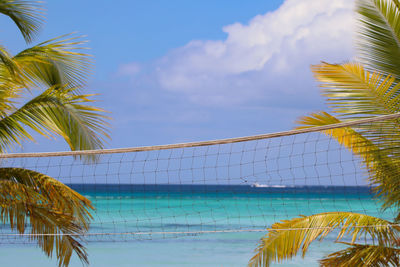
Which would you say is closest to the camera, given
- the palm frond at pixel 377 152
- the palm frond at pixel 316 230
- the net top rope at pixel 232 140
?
the net top rope at pixel 232 140

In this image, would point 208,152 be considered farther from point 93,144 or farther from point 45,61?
point 45,61

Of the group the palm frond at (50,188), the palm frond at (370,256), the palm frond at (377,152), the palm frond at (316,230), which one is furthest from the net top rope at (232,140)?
the palm frond at (370,256)

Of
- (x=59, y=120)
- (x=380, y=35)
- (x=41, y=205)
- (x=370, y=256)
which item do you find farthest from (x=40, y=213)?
(x=380, y=35)

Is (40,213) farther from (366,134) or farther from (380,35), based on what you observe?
(380,35)

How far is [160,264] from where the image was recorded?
638 inches

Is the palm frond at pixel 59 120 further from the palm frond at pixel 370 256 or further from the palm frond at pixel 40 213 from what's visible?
the palm frond at pixel 370 256

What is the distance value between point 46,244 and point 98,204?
97.2 feet

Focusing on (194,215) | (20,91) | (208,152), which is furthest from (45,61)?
(194,215)

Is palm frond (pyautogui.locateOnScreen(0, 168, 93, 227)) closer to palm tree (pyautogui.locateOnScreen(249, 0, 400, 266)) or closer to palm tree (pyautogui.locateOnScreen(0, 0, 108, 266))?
palm tree (pyautogui.locateOnScreen(0, 0, 108, 266))

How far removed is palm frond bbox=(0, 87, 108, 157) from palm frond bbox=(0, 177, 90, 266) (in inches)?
24.0

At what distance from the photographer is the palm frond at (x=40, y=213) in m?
6.62

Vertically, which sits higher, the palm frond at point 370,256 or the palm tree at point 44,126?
the palm tree at point 44,126

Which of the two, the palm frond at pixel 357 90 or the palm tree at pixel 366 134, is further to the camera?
the palm frond at pixel 357 90

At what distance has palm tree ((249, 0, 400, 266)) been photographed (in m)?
A: 6.13
